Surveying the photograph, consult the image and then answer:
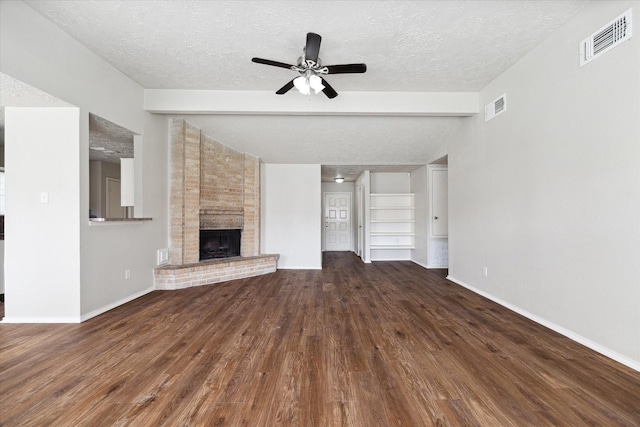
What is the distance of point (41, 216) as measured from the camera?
2654 millimetres

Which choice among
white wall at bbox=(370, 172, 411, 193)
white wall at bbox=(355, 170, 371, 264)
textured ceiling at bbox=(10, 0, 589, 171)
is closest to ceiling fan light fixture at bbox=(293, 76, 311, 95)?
textured ceiling at bbox=(10, 0, 589, 171)

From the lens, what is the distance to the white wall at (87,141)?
222cm

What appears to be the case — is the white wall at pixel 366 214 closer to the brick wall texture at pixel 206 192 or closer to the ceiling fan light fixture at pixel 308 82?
the brick wall texture at pixel 206 192

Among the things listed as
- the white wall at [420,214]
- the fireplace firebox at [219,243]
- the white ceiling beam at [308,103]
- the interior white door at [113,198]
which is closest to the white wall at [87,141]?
the white ceiling beam at [308,103]

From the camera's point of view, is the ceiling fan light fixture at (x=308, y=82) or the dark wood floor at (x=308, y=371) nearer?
Answer: the dark wood floor at (x=308, y=371)

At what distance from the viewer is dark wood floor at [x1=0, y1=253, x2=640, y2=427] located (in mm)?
1448

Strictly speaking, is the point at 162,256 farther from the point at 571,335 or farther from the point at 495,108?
the point at 495,108

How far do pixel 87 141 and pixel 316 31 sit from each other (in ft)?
8.45

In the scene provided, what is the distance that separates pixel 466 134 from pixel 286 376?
4.04 m

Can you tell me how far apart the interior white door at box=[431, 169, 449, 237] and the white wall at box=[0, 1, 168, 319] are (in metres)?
4.94

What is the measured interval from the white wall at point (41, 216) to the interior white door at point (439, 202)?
5.58 m

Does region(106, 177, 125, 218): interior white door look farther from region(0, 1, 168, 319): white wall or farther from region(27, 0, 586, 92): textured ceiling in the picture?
region(27, 0, 586, 92): textured ceiling

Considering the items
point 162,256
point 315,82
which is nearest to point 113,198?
point 162,256

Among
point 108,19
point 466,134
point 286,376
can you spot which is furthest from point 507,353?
point 108,19
